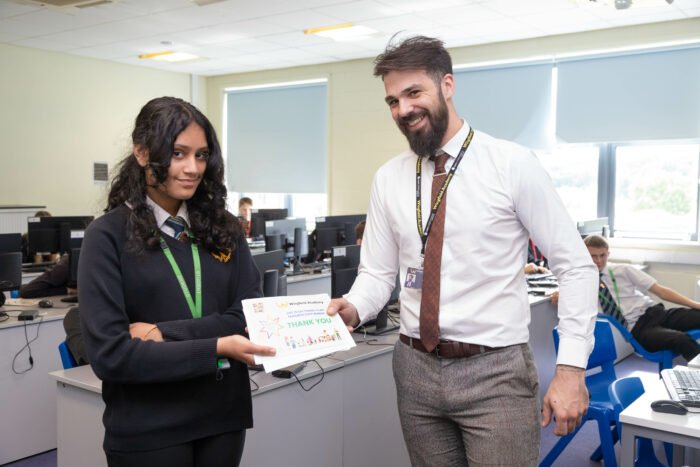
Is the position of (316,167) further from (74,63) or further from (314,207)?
(74,63)

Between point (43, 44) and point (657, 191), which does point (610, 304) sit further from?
point (43, 44)

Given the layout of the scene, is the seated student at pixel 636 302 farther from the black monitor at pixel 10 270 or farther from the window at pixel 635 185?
the black monitor at pixel 10 270

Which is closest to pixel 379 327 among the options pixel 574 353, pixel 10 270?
pixel 574 353

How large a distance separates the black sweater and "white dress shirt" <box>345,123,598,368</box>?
0.50 metres

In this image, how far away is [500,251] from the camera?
62.4 inches

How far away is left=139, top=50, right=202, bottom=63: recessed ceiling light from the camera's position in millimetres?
8824

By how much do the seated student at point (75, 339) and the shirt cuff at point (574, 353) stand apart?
1.98 m

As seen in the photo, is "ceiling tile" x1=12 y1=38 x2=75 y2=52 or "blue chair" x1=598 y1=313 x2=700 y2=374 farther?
"ceiling tile" x1=12 y1=38 x2=75 y2=52

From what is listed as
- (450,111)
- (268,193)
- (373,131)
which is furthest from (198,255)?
(268,193)

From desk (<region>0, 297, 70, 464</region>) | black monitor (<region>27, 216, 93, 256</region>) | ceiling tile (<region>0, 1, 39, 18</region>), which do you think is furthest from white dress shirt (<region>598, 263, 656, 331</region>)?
ceiling tile (<region>0, 1, 39, 18</region>)

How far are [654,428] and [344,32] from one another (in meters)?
6.25

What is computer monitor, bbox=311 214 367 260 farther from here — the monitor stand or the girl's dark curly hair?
the girl's dark curly hair

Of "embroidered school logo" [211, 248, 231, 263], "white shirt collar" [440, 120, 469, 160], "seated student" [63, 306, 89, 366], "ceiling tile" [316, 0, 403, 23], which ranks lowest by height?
"seated student" [63, 306, 89, 366]

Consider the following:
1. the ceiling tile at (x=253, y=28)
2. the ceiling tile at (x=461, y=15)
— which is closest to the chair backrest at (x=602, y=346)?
the ceiling tile at (x=461, y=15)
